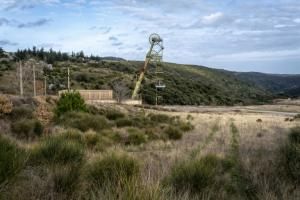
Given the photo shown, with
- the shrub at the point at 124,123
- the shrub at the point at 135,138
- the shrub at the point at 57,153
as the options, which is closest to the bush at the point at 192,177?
the shrub at the point at 57,153

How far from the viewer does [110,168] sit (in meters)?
8.36

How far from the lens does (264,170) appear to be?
11.0 meters

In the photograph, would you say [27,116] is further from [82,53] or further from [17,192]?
[82,53]

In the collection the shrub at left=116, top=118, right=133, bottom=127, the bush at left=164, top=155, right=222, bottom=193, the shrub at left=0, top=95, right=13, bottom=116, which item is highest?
the bush at left=164, top=155, right=222, bottom=193

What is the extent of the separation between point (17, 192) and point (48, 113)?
20883mm

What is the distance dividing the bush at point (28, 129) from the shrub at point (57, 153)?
11312mm

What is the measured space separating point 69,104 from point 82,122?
671cm

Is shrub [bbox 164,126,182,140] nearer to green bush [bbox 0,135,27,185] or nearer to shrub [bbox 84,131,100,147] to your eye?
shrub [bbox 84,131,100,147]

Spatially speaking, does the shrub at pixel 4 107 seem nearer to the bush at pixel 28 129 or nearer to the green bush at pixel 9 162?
the bush at pixel 28 129

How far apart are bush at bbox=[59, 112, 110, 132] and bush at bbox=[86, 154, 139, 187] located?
1594 cm

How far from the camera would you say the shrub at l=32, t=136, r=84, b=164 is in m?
9.50

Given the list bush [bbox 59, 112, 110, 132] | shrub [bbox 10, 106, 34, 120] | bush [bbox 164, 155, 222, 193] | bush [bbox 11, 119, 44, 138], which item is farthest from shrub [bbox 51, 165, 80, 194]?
shrub [bbox 10, 106, 34, 120]

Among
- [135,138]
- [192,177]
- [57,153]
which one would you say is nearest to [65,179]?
[57,153]

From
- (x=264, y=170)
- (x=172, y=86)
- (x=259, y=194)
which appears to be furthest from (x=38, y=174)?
(x=172, y=86)
